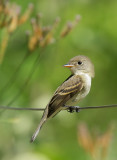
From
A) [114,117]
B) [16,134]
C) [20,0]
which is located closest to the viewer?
[16,134]

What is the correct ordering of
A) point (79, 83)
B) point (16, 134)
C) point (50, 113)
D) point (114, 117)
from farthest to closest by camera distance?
1. point (114, 117)
2. point (16, 134)
3. point (79, 83)
4. point (50, 113)

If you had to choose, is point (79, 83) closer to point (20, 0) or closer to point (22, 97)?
point (22, 97)

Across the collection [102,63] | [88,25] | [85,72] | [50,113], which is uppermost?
[88,25]

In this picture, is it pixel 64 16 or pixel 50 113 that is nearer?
pixel 50 113

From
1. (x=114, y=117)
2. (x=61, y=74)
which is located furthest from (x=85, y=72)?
(x=114, y=117)

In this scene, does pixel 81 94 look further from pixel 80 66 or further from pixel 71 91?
pixel 80 66

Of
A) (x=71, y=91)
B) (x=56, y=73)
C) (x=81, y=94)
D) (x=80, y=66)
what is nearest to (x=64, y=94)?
A: (x=71, y=91)

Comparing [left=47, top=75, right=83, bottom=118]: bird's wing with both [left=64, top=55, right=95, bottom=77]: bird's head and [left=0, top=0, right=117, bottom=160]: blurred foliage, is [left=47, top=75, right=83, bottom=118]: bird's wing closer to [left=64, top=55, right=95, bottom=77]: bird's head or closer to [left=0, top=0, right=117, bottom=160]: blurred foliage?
[left=64, top=55, right=95, bottom=77]: bird's head
